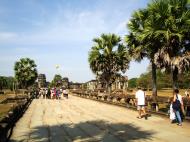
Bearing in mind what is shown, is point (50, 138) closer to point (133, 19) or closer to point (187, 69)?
point (187, 69)

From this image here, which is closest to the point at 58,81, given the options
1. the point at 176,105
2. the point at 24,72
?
the point at 24,72

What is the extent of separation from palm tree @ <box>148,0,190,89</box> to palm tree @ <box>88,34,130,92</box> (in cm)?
1880

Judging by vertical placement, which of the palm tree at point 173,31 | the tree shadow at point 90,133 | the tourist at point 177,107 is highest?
the palm tree at point 173,31

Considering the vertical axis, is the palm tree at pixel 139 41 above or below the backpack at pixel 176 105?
above

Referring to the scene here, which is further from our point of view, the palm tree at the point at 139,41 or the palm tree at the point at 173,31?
the palm tree at the point at 139,41

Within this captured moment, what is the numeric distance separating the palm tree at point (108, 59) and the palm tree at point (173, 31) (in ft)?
61.7

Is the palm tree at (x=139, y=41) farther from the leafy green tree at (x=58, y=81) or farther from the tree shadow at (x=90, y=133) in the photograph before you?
the leafy green tree at (x=58, y=81)

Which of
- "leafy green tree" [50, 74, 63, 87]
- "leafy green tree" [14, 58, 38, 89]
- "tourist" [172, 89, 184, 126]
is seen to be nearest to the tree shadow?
"tourist" [172, 89, 184, 126]

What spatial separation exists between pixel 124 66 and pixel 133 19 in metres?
15.4

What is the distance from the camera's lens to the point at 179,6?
21.5m

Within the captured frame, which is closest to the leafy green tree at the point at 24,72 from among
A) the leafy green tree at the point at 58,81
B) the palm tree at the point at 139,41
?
the leafy green tree at the point at 58,81

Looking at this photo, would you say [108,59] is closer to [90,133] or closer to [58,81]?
[90,133]

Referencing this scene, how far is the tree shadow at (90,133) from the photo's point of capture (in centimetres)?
1266

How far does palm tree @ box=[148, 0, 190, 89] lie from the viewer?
21.3 meters
